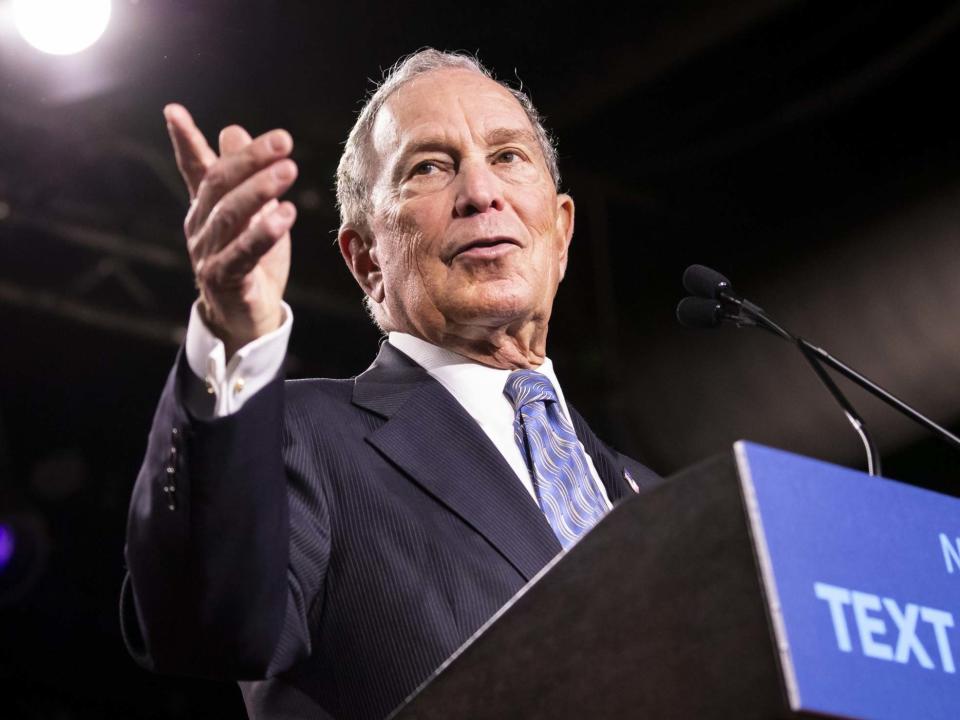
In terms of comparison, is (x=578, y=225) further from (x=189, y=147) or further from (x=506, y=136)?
(x=189, y=147)

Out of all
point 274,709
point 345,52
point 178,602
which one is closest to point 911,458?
point 345,52

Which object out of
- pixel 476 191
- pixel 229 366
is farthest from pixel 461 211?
pixel 229 366

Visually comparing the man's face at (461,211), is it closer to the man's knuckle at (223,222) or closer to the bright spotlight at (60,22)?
the man's knuckle at (223,222)

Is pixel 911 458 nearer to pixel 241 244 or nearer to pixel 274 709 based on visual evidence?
pixel 274 709

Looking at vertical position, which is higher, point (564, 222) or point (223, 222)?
point (564, 222)

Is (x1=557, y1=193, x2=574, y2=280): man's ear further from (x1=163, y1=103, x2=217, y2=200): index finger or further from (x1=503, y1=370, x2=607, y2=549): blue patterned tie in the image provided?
(x1=163, y1=103, x2=217, y2=200): index finger

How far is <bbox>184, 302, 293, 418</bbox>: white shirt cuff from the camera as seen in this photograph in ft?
3.76

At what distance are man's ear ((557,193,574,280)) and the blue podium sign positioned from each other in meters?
1.30

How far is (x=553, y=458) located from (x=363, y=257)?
0.64 meters

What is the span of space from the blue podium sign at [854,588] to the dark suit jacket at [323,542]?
0.52 meters

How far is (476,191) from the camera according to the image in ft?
A: 6.21

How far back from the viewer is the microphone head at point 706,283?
1765 millimetres

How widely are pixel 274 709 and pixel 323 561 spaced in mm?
185

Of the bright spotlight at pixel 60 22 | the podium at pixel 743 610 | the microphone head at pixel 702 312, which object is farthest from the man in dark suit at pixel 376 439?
the bright spotlight at pixel 60 22
